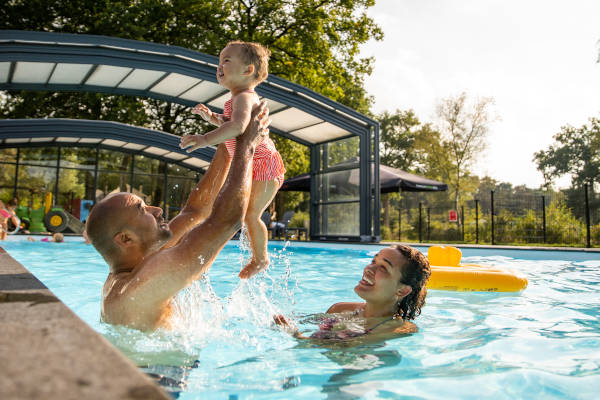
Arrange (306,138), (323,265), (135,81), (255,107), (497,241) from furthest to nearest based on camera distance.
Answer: (497,241) < (306,138) < (135,81) < (323,265) < (255,107)

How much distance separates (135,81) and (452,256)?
8.59 meters

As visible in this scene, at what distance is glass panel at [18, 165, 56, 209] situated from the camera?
16391 mm

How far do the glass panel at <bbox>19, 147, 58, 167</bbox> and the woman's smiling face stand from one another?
1678cm

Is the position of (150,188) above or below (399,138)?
below

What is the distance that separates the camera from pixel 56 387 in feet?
2.04

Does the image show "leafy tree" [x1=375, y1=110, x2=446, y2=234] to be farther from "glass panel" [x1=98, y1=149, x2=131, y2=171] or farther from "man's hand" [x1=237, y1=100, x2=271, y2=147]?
"man's hand" [x1=237, y1=100, x2=271, y2=147]

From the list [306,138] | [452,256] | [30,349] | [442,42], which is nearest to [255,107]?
[30,349]

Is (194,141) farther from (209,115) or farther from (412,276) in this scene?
(412,276)

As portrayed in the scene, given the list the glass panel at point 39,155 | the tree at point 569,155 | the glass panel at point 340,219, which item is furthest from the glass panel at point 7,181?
the tree at point 569,155

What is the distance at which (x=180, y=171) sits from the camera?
1867 cm

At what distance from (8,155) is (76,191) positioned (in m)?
2.46

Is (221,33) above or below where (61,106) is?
above

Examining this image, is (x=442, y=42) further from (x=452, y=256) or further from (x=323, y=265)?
(x=452, y=256)

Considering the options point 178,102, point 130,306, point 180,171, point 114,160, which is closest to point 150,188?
point 180,171
